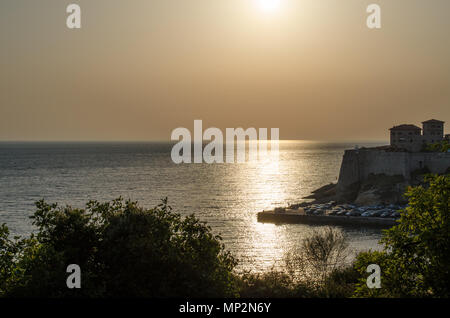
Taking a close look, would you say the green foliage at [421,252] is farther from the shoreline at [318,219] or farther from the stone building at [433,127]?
the stone building at [433,127]

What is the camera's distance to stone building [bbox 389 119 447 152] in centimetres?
7731

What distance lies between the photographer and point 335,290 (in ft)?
52.6

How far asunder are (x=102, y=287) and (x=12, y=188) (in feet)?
294

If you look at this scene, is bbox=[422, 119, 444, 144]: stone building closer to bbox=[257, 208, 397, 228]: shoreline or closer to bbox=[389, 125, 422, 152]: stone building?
bbox=[389, 125, 422, 152]: stone building

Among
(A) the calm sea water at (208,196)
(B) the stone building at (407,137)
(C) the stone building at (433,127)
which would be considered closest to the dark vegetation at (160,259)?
(A) the calm sea water at (208,196)

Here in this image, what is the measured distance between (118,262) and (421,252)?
7.70m

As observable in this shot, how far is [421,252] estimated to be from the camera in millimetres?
11648

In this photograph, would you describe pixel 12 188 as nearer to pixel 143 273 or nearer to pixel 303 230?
pixel 303 230

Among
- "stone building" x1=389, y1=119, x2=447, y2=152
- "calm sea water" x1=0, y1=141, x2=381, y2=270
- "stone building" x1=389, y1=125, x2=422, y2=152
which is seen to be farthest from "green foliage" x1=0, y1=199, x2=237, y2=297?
"stone building" x1=389, y1=125, x2=422, y2=152

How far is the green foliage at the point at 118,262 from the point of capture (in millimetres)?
12078

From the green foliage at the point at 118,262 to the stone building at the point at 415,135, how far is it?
68011 mm

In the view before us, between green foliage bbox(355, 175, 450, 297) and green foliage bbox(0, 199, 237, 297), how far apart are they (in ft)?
14.0
